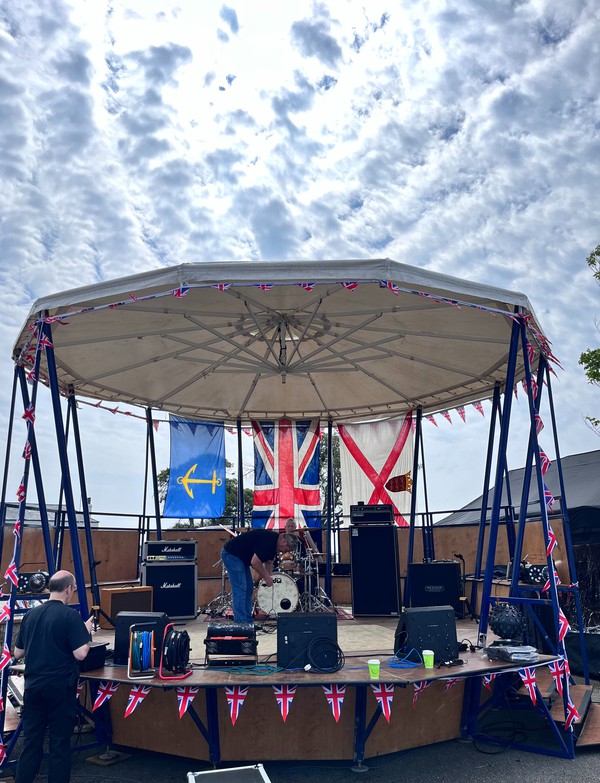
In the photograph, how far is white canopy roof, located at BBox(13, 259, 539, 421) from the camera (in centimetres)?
552

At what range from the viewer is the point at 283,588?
29.2 feet

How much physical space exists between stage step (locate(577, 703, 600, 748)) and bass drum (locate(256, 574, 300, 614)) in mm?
4016

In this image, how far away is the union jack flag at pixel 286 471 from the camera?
37.9 feet

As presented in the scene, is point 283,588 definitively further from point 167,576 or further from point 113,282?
point 113,282

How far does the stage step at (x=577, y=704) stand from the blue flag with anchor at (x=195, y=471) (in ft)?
20.9

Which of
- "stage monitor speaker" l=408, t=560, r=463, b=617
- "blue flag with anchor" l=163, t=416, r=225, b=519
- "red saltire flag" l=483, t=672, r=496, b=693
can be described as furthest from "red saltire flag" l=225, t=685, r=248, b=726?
"blue flag with anchor" l=163, t=416, r=225, b=519

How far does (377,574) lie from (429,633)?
3.72 meters

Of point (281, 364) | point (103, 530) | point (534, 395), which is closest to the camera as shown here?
point (534, 395)

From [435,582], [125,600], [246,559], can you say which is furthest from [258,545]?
[435,582]

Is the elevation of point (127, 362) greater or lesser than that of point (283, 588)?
greater

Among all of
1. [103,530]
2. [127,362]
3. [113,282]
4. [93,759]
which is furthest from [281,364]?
[93,759]

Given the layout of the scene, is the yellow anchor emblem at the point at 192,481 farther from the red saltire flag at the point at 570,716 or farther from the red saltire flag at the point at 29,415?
the red saltire flag at the point at 570,716

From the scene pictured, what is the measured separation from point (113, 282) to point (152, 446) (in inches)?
223

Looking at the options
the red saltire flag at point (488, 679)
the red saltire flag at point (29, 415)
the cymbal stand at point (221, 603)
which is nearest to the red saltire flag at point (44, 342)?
the red saltire flag at point (29, 415)
